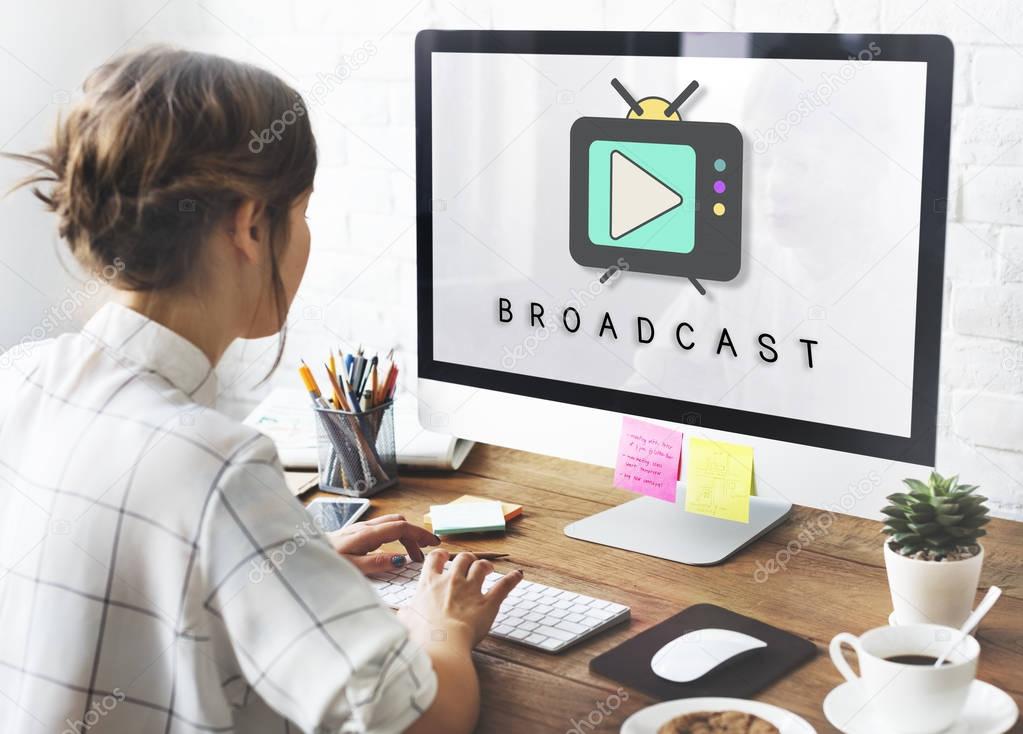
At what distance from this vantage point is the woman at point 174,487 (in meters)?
0.77

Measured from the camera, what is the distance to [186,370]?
0.90m

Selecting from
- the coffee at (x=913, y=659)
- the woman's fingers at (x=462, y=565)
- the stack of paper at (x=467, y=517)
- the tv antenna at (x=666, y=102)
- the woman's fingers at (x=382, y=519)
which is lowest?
the stack of paper at (x=467, y=517)

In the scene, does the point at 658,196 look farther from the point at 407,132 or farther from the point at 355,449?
the point at 407,132

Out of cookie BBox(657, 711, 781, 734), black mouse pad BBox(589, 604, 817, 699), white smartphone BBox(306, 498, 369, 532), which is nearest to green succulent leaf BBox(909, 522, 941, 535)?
black mouse pad BBox(589, 604, 817, 699)

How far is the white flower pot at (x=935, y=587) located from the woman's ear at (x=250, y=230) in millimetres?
606

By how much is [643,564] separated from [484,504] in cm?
23

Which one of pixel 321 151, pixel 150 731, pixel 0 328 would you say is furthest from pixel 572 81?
pixel 0 328

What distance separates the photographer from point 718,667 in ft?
3.17

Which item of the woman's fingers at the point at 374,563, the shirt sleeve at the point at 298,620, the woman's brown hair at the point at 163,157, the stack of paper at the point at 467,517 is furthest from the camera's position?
the stack of paper at the point at 467,517

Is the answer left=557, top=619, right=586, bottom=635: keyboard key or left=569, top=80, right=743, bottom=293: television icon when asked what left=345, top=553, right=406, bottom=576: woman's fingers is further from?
left=569, top=80, right=743, bottom=293: television icon

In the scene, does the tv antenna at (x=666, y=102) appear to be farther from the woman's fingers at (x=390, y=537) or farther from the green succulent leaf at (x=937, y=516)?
the woman's fingers at (x=390, y=537)

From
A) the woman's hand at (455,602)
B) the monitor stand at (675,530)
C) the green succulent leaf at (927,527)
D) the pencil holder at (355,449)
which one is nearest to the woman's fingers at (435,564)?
the woman's hand at (455,602)

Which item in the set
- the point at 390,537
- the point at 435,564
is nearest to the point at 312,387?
the point at 390,537

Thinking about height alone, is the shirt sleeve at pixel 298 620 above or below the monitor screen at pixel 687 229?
below
